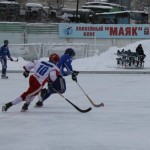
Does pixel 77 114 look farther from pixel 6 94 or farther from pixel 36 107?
pixel 6 94

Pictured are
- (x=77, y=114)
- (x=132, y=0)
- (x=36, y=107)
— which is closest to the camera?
(x=77, y=114)

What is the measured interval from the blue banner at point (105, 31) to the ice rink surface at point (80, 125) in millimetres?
16382

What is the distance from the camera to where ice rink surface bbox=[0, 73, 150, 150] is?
23.4 feet

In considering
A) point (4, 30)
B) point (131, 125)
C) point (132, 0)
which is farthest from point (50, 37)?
point (132, 0)

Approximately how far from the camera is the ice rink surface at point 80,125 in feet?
23.4

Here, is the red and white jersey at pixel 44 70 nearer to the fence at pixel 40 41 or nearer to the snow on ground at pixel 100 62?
the snow on ground at pixel 100 62

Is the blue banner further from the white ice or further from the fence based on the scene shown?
the white ice

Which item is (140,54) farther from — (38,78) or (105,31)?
(38,78)

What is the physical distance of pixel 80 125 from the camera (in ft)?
28.8

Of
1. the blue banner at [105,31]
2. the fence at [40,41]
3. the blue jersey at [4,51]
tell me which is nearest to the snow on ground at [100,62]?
the fence at [40,41]

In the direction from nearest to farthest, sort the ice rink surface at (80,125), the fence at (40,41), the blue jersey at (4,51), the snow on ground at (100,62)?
1. the ice rink surface at (80,125)
2. the blue jersey at (4,51)
3. the snow on ground at (100,62)
4. the fence at (40,41)

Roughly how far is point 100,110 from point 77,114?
29.5 inches

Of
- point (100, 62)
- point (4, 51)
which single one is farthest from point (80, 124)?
point (100, 62)

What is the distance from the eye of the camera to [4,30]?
3088 cm
